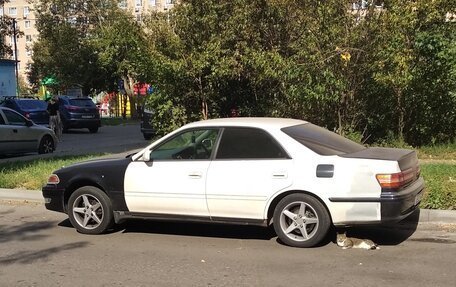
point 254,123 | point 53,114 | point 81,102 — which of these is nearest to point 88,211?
point 254,123

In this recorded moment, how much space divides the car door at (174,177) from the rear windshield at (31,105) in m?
18.4

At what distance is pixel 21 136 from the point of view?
15461 millimetres

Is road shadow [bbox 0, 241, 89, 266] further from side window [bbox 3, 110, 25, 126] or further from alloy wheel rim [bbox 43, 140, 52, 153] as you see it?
alloy wheel rim [bbox 43, 140, 52, 153]

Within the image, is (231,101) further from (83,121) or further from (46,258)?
(83,121)

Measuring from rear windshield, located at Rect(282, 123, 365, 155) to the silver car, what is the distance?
10604 millimetres

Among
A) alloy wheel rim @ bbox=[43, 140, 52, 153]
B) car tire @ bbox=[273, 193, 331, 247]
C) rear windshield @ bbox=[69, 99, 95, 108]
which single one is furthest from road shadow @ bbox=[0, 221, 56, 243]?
rear windshield @ bbox=[69, 99, 95, 108]

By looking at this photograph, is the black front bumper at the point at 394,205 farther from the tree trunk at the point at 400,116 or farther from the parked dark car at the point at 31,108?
the parked dark car at the point at 31,108

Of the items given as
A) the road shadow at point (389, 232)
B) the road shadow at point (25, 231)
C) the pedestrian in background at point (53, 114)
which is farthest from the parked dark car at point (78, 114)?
the road shadow at point (389, 232)

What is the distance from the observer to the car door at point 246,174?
20.5 ft

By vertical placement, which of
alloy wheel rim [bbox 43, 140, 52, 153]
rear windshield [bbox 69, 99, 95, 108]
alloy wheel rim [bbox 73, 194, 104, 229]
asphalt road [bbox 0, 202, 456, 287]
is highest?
rear windshield [bbox 69, 99, 95, 108]

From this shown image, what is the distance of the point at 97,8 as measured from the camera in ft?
149

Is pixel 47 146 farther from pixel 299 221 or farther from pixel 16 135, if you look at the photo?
pixel 299 221

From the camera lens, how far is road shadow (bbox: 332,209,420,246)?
6660 millimetres

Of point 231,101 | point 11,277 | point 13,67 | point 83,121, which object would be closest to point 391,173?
point 11,277
